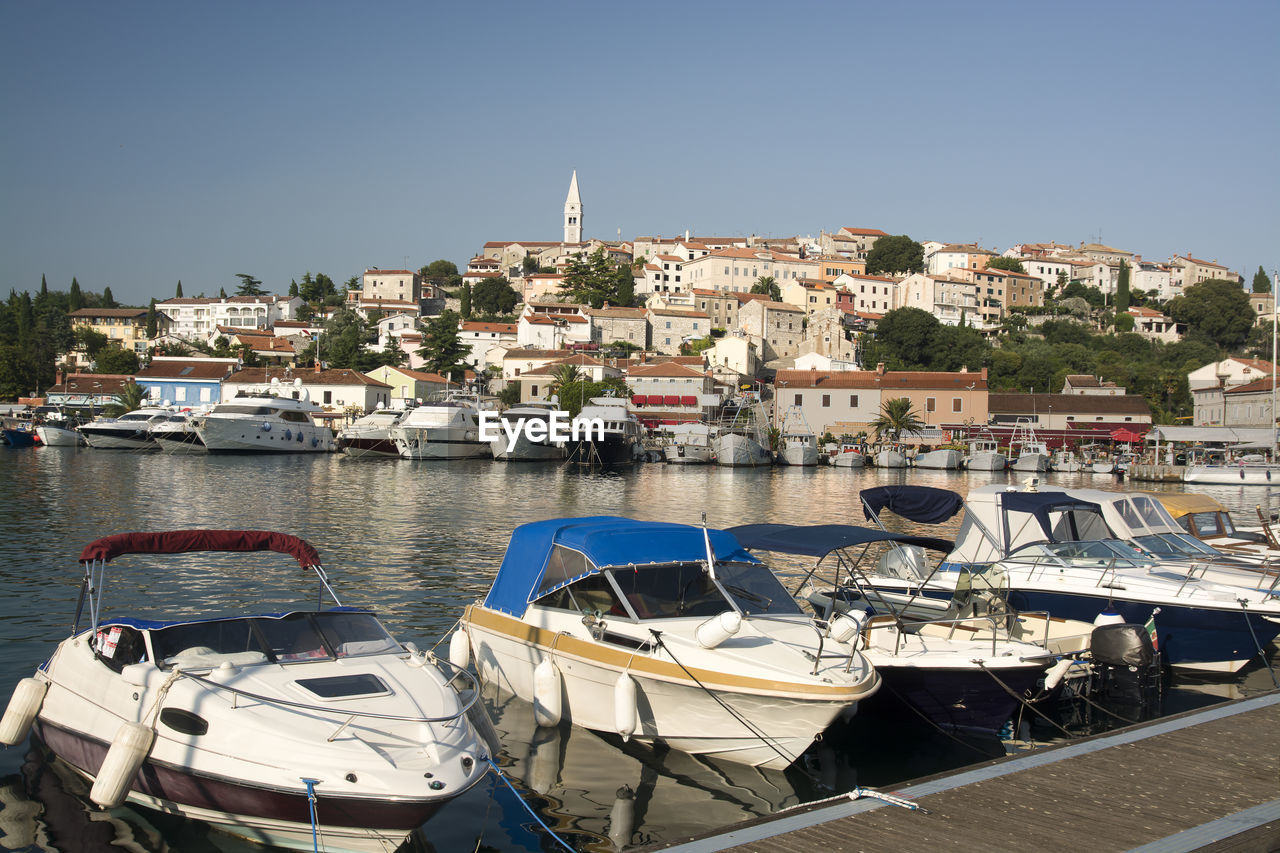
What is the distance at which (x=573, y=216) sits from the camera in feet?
628

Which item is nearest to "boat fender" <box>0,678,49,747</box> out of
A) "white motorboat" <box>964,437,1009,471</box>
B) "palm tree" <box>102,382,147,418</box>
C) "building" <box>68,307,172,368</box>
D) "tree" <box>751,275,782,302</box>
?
"white motorboat" <box>964,437,1009,471</box>

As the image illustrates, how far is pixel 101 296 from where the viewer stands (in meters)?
180

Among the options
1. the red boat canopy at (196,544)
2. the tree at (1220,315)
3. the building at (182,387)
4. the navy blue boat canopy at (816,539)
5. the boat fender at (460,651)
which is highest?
the tree at (1220,315)

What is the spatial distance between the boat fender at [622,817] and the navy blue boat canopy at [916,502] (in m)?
7.36

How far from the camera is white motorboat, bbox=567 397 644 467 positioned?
2761 inches

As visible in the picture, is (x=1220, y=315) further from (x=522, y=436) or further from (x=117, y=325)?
(x=117, y=325)

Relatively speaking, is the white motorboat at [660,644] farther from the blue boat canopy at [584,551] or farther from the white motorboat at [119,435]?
the white motorboat at [119,435]

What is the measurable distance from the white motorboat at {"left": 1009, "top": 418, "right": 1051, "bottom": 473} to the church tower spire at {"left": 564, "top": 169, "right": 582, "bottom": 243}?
393ft

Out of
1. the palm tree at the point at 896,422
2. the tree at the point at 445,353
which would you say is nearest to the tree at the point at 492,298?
the tree at the point at 445,353

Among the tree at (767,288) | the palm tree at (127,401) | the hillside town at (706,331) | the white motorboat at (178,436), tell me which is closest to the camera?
the white motorboat at (178,436)

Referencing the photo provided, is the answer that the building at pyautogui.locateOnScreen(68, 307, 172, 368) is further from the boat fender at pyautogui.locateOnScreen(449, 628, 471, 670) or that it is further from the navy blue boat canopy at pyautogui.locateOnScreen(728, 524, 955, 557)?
the navy blue boat canopy at pyautogui.locateOnScreen(728, 524, 955, 557)

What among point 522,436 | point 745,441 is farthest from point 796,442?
point 522,436

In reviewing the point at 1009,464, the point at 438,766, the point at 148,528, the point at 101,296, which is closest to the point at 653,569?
the point at 438,766

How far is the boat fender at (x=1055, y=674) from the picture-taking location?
38.7 feet
